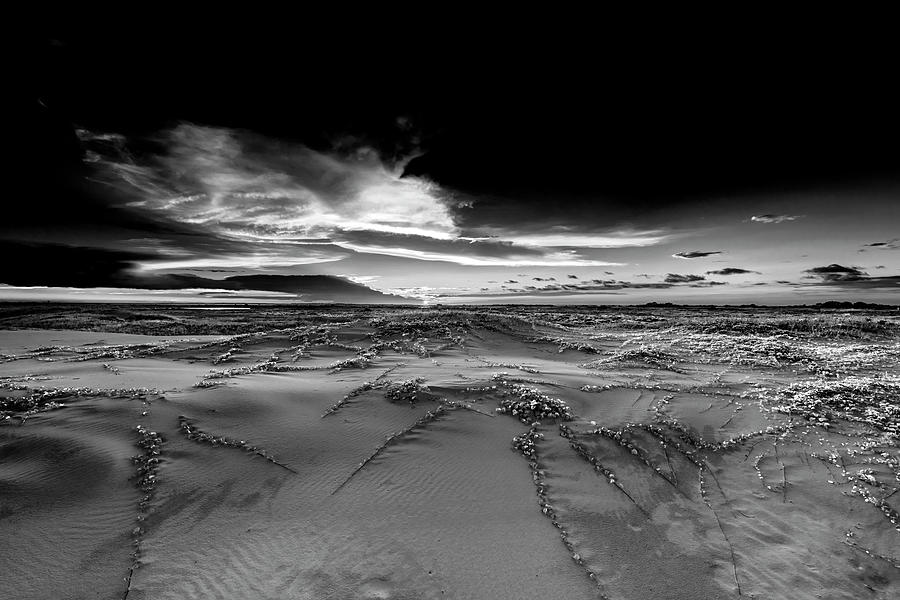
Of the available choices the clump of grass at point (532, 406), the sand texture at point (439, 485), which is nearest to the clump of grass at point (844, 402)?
the sand texture at point (439, 485)

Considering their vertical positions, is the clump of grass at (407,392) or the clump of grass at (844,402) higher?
the clump of grass at (407,392)

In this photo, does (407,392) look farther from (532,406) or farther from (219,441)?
(219,441)

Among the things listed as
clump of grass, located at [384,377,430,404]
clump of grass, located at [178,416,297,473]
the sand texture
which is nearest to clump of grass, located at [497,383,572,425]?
the sand texture

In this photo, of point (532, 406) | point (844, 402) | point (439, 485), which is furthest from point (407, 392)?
point (844, 402)

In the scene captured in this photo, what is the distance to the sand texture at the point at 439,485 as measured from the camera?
4.61 meters

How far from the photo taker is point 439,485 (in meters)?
6.21

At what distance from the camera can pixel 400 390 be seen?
29.9 feet

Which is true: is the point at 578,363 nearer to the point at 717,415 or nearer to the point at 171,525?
the point at 717,415

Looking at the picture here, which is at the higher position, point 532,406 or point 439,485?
point 532,406

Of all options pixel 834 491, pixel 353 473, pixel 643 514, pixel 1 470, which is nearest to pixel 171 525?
pixel 353 473

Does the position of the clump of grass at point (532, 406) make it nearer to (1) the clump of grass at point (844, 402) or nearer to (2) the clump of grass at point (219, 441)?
(2) the clump of grass at point (219, 441)

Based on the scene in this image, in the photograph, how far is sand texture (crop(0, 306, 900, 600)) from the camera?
15.1 feet

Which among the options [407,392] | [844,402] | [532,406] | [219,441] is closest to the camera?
[219,441]

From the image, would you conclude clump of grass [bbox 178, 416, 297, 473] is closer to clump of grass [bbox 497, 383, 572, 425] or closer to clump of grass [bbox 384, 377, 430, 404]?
clump of grass [bbox 384, 377, 430, 404]
